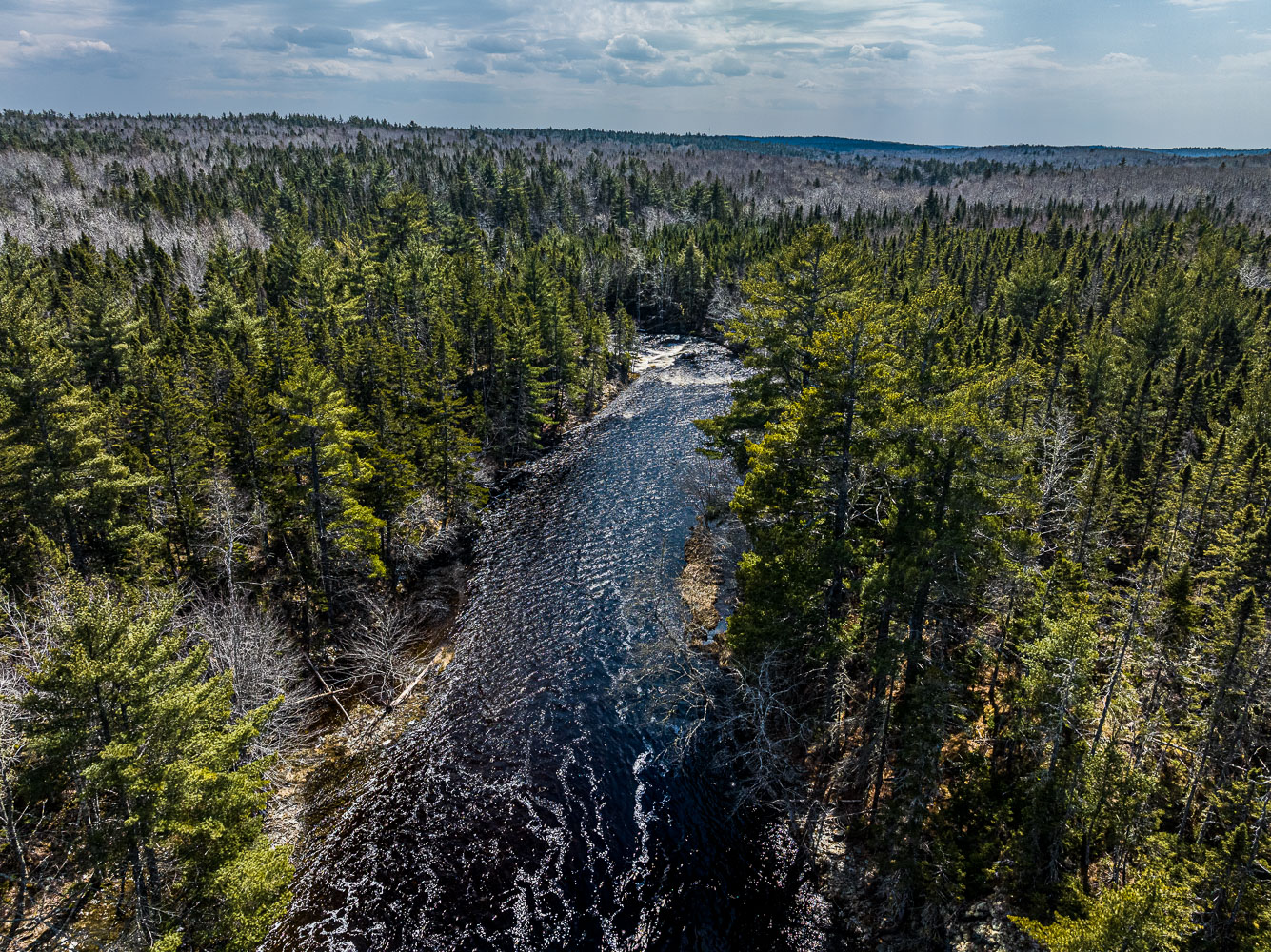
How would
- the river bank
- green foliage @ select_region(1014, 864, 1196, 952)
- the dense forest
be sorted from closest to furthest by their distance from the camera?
green foliage @ select_region(1014, 864, 1196, 952) < the dense forest < the river bank

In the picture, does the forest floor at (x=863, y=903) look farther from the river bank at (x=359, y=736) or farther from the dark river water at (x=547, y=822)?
the river bank at (x=359, y=736)

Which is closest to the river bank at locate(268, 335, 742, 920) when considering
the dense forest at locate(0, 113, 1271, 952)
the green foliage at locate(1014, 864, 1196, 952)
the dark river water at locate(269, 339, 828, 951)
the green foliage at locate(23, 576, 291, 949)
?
the dark river water at locate(269, 339, 828, 951)

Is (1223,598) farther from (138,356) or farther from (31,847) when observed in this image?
(138,356)

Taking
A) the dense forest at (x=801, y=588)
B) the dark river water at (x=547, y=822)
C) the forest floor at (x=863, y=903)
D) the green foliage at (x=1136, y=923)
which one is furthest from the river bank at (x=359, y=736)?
the green foliage at (x=1136, y=923)

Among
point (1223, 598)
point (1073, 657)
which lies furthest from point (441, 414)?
point (1223, 598)

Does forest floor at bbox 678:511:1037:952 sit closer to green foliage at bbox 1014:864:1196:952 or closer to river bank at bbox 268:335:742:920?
green foliage at bbox 1014:864:1196:952

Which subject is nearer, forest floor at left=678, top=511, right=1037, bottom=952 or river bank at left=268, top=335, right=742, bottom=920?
forest floor at left=678, top=511, right=1037, bottom=952
